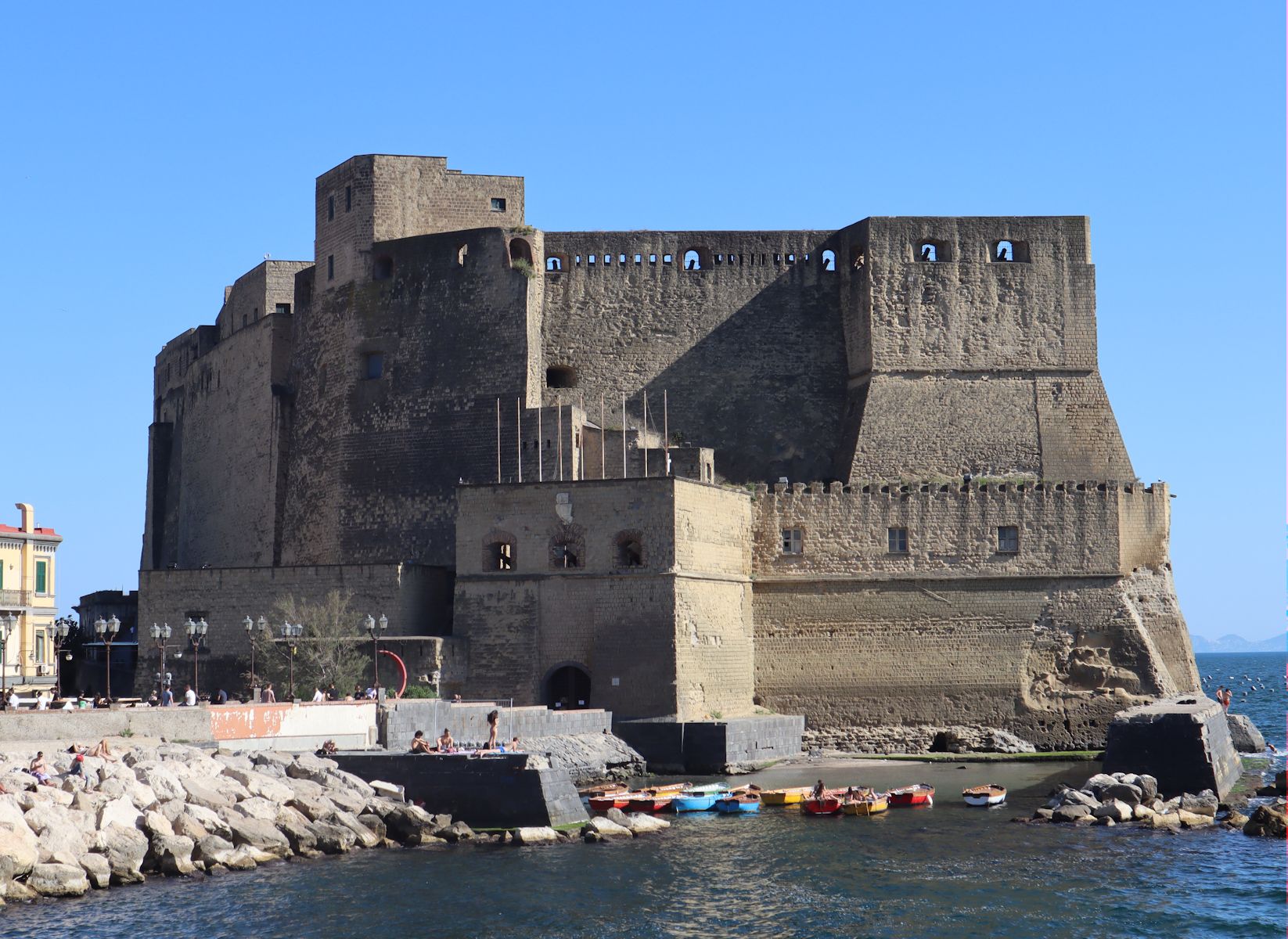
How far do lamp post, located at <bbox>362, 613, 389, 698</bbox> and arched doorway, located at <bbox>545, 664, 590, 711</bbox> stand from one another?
10.1ft

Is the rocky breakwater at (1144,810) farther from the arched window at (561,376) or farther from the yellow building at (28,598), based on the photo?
the yellow building at (28,598)

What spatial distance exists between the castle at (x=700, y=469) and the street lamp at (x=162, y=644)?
2.87 ft

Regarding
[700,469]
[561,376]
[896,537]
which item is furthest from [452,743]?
[561,376]

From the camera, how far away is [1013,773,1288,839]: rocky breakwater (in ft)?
83.0

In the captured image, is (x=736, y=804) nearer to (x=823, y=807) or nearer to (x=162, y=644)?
(x=823, y=807)

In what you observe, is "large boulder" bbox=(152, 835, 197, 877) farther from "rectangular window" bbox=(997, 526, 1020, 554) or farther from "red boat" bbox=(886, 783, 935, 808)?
"rectangular window" bbox=(997, 526, 1020, 554)

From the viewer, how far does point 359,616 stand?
33.7 m

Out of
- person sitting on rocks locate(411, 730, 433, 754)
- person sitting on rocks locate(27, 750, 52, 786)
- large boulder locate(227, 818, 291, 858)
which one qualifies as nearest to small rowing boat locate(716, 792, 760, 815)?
person sitting on rocks locate(411, 730, 433, 754)

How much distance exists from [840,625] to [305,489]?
13151 millimetres

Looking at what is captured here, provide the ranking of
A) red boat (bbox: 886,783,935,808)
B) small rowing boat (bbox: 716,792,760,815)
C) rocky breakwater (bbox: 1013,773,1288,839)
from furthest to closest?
red boat (bbox: 886,783,935,808)
small rowing boat (bbox: 716,792,760,815)
rocky breakwater (bbox: 1013,773,1288,839)

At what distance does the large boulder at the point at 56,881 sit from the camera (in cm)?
2030

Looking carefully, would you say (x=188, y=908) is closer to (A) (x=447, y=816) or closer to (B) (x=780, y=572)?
(A) (x=447, y=816)

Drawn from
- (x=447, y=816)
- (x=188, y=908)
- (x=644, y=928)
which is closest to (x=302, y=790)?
(x=447, y=816)

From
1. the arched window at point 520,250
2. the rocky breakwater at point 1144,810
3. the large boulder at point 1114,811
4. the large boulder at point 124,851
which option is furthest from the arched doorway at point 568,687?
the large boulder at point 124,851
